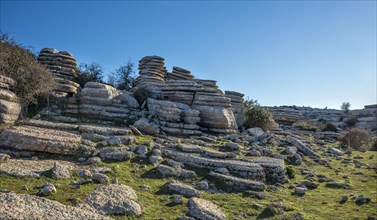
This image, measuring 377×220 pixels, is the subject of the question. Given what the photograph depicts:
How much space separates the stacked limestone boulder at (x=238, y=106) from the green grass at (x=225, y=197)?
9390mm

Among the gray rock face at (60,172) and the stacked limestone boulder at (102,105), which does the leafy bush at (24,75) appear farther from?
the gray rock face at (60,172)

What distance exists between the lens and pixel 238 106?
21.7 metres

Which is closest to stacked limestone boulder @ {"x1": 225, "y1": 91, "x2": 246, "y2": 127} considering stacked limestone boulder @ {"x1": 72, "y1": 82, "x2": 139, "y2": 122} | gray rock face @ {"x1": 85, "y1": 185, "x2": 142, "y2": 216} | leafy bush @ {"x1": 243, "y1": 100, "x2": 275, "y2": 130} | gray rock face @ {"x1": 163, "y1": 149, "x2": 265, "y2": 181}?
leafy bush @ {"x1": 243, "y1": 100, "x2": 275, "y2": 130}

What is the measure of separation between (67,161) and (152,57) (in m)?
17.2

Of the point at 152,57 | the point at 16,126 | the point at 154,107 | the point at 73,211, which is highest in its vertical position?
the point at 152,57

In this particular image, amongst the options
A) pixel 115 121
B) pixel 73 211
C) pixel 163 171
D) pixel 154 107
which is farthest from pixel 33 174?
pixel 154 107

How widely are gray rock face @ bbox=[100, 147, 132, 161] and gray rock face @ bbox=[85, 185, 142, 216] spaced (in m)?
2.48

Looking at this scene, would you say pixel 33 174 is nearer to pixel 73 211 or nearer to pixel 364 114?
pixel 73 211

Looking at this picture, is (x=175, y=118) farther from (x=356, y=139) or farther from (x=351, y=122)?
(x=351, y=122)

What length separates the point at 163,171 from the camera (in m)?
9.61

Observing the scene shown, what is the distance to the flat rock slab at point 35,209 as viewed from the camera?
553cm

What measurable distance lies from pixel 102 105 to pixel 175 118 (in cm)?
391

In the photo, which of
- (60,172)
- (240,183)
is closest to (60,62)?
(60,172)

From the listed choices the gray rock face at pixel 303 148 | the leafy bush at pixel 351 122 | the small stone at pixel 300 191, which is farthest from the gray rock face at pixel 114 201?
the leafy bush at pixel 351 122
